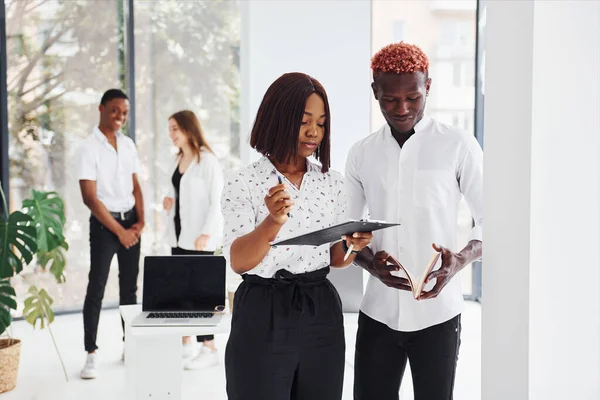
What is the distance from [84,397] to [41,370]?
0.68m

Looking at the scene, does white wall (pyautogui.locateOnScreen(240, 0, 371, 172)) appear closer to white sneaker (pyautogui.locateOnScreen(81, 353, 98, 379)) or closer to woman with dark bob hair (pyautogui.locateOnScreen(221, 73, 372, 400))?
white sneaker (pyautogui.locateOnScreen(81, 353, 98, 379))

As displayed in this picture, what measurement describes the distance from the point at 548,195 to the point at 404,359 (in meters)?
1.02

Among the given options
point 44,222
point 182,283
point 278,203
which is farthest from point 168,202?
point 278,203

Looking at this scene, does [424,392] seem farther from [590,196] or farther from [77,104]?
[77,104]

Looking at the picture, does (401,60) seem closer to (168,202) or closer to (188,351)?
(168,202)

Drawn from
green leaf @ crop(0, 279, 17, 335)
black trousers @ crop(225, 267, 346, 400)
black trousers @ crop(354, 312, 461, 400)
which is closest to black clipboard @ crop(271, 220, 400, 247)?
black trousers @ crop(225, 267, 346, 400)

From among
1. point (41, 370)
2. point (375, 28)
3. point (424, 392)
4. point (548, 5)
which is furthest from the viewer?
point (375, 28)

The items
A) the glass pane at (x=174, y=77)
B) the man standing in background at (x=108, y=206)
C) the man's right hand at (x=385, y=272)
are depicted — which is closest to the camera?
the man's right hand at (x=385, y=272)

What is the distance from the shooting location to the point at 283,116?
185cm

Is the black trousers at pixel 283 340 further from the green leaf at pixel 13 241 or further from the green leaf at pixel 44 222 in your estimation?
the green leaf at pixel 44 222

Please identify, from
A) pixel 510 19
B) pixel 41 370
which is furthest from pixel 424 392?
pixel 41 370

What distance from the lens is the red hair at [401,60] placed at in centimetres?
208

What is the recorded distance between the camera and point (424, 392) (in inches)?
83.5

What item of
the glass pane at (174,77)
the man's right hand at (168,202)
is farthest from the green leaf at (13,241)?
the glass pane at (174,77)
